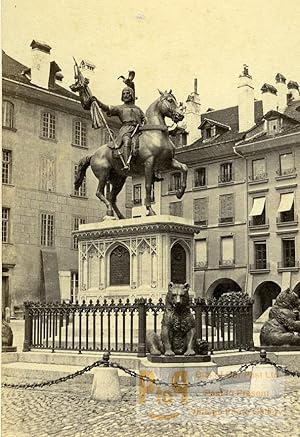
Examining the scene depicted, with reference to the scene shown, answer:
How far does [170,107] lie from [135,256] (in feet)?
9.26

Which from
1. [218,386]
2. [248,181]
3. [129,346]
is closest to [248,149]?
[248,181]

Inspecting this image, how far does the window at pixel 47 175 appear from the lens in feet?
87.3

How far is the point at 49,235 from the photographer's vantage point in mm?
26938

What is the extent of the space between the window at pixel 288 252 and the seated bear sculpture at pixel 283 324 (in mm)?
22239

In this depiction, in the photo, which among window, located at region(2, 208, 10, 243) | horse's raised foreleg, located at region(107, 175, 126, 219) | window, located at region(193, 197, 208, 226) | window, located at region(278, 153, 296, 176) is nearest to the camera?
horse's raised foreleg, located at region(107, 175, 126, 219)

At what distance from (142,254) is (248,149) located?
24631mm

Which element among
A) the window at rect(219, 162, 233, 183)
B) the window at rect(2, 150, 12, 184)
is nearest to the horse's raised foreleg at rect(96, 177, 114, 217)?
the window at rect(2, 150, 12, 184)

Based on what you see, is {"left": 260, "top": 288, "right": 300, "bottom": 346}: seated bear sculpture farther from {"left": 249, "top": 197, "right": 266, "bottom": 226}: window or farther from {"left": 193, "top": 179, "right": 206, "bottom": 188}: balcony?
{"left": 193, "top": 179, "right": 206, "bottom": 188}: balcony

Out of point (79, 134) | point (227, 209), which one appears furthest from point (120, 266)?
point (227, 209)

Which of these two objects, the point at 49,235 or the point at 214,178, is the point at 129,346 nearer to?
the point at 49,235

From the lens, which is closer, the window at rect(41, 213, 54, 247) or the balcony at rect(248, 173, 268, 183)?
the window at rect(41, 213, 54, 247)

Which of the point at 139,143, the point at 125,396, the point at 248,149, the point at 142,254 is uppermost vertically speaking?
the point at 248,149

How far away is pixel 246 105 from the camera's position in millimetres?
37812

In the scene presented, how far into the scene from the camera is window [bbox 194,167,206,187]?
39281mm
